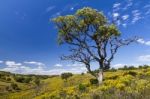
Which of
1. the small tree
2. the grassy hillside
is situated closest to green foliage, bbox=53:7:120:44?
the grassy hillside

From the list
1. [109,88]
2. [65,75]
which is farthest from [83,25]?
[65,75]

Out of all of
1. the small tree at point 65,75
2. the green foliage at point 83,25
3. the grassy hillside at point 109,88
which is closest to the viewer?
the grassy hillside at point 109,88

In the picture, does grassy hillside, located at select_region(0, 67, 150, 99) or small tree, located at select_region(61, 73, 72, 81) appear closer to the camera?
grassy hillside, located at select_region(0, 67, 150, 99)

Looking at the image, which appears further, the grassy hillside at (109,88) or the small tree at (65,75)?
the small tree at (65,75)

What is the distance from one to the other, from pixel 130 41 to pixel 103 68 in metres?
5.02

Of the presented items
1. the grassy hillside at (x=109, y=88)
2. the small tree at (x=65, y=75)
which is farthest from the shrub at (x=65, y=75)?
the grassy hillside at (x=109, y=88)

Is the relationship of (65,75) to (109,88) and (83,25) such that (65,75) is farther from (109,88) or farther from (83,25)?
(109,88)

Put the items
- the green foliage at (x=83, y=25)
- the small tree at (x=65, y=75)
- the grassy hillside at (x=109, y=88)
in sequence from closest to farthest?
1. the grassy hillside at (x=109, y=88)
2. the green foliage at (x=83, y=25)
3. the small tree at (x=65, y=75)

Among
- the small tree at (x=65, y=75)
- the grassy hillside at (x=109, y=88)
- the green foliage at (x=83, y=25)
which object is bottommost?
the grassy hillside at (x=109, y=88)

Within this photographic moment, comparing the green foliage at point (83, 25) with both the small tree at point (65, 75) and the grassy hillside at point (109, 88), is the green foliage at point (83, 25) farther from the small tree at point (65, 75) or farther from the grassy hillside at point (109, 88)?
the small tree at point (65, 75)

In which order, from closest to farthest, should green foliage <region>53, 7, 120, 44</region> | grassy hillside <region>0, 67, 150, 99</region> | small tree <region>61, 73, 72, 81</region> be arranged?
1. grassy hillside <region>0, 67, 150, 99</region>
2. green foliage <region>53, 7, 120, 44</region>
3. small tree <region>61, 73, 72, 81</region>

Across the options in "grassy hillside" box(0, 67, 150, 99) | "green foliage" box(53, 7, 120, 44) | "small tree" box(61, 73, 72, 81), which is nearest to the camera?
"grassy hillside" box(0, 67, 150, 99)

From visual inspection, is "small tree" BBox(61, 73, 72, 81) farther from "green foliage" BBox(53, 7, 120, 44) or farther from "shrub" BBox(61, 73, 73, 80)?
"green foliage" BBox(53, 7, 120, 44)

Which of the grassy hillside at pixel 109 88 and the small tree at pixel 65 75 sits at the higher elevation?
the small tree at pixel 65 75
